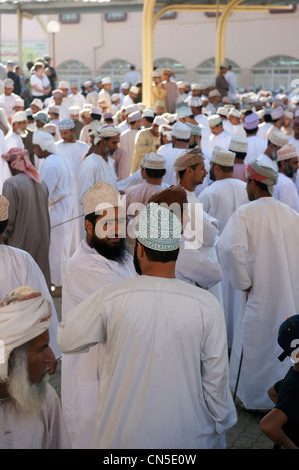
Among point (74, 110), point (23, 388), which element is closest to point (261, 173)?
point (23, 388)

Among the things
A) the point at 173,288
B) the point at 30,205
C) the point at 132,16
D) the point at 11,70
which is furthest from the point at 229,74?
the point at 132,16

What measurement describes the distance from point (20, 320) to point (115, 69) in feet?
94.7

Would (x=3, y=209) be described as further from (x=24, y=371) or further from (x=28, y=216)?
(x=28, y=216)

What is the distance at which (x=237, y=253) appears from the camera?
425 cm

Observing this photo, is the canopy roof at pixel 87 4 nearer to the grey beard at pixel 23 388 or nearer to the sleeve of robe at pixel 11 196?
the sleeve of robe at pixel 11 196

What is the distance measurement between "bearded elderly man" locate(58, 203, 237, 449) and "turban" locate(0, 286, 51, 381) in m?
0.12

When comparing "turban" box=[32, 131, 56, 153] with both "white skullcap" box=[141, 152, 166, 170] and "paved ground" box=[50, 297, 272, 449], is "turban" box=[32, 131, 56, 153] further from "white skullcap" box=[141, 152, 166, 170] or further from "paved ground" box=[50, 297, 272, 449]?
"paved ground" box=[50, 297, 272, 449]

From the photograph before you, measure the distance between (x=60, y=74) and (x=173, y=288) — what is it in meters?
29.8

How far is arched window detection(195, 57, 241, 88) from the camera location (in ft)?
93.6

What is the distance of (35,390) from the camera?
89.3 inches

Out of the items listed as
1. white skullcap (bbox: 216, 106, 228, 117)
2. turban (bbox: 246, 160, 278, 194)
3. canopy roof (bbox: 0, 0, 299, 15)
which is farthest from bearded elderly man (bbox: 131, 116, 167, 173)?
canopy roof (bbox: 0, 0, 299, 15)

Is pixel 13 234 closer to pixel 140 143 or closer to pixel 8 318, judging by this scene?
pixel 140 143

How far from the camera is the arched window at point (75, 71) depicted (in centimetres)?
3055

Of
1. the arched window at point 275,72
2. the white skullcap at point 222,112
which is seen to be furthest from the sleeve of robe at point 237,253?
the arched window at point 275,72
